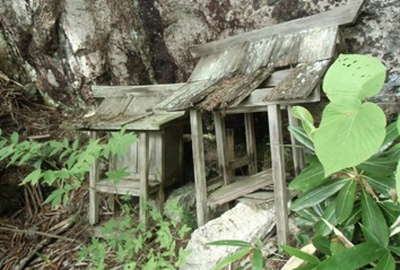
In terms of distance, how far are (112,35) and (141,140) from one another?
169 centimetres

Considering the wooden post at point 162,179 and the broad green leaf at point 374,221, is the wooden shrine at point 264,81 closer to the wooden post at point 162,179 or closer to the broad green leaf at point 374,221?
the wooden post at point 162,179

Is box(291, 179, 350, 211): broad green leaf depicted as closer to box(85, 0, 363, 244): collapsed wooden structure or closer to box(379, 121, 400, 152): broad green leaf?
box(379, 121, 400, 152): broad green leaf

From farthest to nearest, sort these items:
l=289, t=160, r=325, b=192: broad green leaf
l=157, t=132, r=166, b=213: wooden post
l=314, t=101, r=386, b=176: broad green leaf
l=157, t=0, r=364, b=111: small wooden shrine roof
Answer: l=157, t=132, r=166, b=213: wooden post < l=157, t=0, r=364, b=111: small wooden shrine roof < l=289, t=160, r=325, b=192: broad green leaf < l=314, t=101, r=386, b=176: broad green leaf

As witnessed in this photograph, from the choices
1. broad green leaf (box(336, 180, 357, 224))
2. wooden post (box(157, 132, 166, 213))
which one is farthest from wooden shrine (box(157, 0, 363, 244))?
broad green leaf (box(336, 180, 357, 224))

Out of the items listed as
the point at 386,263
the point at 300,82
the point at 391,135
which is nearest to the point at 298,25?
the point at 300,82

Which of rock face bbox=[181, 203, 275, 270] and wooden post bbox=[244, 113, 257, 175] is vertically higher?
wooden post bbox=[244, 113, 257, 175]

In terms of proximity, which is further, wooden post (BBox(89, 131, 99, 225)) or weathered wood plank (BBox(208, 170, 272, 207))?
wooden post (BBox(89, 131, 99, 225))

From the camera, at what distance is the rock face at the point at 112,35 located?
11.3ft

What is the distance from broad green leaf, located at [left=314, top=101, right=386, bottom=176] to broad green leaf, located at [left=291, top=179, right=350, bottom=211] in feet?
1.98

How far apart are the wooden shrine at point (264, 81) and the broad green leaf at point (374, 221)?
2.74ft

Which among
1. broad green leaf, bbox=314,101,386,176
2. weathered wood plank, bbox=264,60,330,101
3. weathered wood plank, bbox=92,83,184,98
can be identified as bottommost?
broad green leaf, bbox=314,101,386,176

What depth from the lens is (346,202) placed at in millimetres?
1072

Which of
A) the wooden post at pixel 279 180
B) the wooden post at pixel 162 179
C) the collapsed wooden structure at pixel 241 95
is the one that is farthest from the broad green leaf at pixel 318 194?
the wooden post at pixel 162 179

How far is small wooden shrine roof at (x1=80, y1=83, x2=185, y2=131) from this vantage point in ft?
9.30
